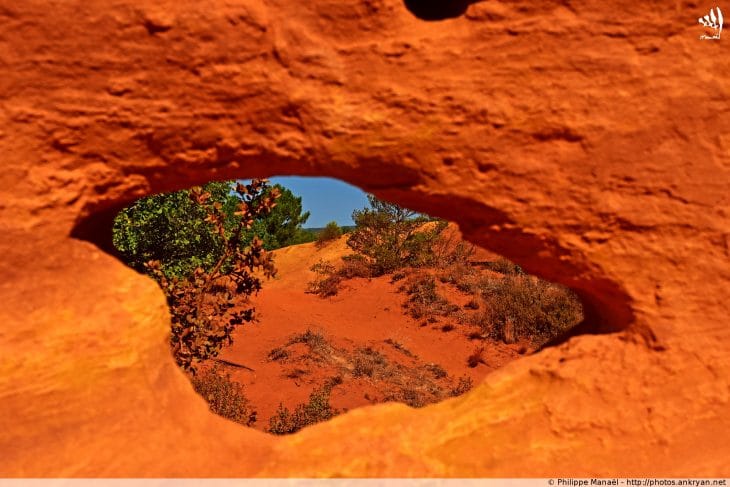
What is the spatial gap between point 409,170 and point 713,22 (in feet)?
5.88

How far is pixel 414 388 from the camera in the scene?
790cm

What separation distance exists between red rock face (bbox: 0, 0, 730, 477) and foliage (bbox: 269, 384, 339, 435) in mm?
3560

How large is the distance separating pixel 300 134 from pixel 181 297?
13.1 ft

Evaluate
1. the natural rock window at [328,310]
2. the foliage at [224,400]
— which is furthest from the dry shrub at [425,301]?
the foliage at [224,400]

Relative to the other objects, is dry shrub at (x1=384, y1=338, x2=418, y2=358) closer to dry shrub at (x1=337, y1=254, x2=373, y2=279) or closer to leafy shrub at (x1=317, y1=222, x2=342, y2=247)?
dry shrub at (x1=337, y1=254, x2=373, y2=279)

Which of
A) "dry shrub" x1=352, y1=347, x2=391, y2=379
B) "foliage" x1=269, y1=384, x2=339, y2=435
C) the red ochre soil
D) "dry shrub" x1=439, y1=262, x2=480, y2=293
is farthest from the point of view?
"dry shrub" x1=439, y1=262, x2=480, y2=293

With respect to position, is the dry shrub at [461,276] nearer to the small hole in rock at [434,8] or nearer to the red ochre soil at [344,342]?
the red ochre soil at [344,342]

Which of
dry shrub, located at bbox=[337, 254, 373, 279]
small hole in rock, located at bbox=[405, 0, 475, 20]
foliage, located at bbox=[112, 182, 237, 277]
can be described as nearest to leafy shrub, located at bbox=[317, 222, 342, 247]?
dry shrub, located at bbox=[337, 254, 373, 279]

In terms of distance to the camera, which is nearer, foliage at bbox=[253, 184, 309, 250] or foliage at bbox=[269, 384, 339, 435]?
foliage at bbox=[269, 384, 339, 435]

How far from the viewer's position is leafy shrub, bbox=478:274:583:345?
1009cm

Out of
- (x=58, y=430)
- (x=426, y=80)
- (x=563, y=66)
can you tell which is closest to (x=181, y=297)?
Result: (x=58, y=430)

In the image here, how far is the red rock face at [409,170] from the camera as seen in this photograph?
250 centimetres

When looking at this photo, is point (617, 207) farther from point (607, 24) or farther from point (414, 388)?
point (414, 388)

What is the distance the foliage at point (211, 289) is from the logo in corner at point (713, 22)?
13.7 feet
